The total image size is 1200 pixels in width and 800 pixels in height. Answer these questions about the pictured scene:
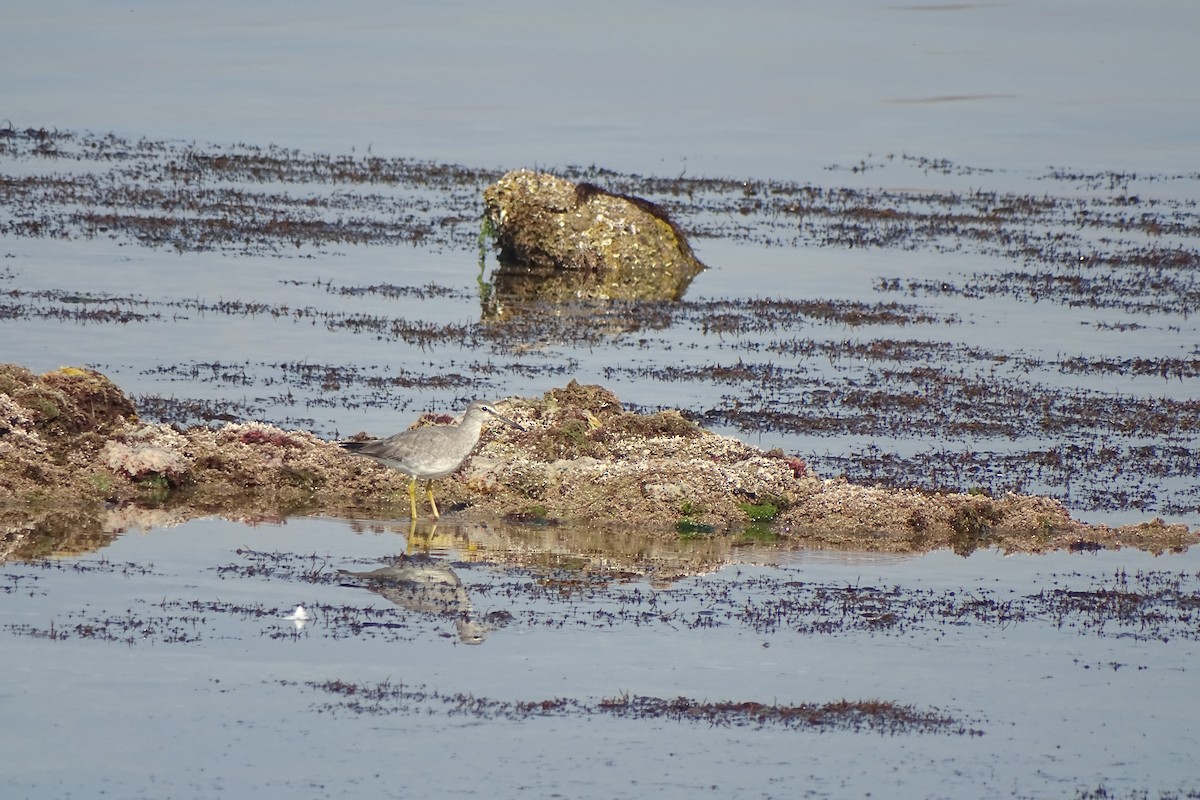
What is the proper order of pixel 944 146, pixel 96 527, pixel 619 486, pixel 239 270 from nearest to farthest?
pixel 96 527 → pixel 619 486 → pixel 239 270 → pixel 944 146

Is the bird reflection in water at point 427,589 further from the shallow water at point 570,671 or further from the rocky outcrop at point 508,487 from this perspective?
the rocky outcrop at point 508,487

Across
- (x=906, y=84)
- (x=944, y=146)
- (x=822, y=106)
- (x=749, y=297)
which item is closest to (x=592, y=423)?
(x=749, y=297)

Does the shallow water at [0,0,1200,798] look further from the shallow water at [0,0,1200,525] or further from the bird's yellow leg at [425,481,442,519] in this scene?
the bird's yellow leg at [425,481,442,519]

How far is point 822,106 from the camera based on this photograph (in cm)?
4788

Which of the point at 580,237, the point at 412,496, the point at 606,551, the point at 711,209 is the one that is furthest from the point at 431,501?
the point at 711,209

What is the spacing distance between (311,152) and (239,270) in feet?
38.7

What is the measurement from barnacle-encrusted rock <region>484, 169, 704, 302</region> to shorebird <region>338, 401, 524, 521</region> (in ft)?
42.3

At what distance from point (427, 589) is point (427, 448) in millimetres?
2016

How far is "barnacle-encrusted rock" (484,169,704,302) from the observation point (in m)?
28.2

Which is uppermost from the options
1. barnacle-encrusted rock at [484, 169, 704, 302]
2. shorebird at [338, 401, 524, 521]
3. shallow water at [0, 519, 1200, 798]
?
barnacle-encrusted rock at [484, 169, 704, 302]

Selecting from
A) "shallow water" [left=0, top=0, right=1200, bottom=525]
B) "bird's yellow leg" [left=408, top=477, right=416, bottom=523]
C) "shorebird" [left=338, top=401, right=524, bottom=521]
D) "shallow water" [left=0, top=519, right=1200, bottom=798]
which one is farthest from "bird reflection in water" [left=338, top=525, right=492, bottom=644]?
"shallow water" [left=0, top=0, right=1200, bottom=525]

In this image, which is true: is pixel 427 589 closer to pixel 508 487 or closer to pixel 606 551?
pixel 606 551

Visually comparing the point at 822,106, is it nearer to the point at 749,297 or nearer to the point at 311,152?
the point at 311,152

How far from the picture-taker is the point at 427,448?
14.5 meters
